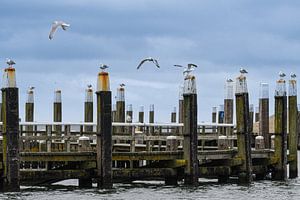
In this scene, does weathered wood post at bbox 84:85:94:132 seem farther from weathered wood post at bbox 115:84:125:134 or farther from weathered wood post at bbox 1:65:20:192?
weathered wood post at bbox 1:65:20:192

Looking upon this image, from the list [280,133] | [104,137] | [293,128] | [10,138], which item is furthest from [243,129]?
[10,138]

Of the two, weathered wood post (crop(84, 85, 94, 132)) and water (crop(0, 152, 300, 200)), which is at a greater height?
weathered wood post (crop(84, 85, 94, 132))

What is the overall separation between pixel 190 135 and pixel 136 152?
2567 millimetres

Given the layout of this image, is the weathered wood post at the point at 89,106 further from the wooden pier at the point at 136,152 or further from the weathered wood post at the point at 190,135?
the weathered wood post at the point at 190,135

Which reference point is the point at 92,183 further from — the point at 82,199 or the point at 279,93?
the point at 279,93

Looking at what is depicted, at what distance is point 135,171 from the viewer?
50438mm

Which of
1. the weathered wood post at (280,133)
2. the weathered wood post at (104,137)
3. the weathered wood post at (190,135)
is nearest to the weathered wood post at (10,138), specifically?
the weathered wood post at (104,137)

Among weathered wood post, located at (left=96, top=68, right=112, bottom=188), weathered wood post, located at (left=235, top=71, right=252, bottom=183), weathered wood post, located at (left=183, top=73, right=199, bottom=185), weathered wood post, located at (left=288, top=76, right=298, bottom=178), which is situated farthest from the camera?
weathered wood post, located at (left=288, top=76, right=298, bottom=178)

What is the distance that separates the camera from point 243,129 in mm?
54000

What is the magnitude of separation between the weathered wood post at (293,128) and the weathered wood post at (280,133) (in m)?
1.56

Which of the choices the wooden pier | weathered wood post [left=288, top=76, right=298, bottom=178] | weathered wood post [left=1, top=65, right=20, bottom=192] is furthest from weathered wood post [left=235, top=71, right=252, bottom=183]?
weathered wood post [left=1, top=65, right=20, bottom=192]

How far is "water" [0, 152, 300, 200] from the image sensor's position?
46625mm

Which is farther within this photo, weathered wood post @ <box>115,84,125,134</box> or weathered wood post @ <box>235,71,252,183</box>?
weathered wood post @ <box>115,84,125,134</box>

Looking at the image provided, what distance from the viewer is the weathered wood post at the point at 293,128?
59.5 metres
